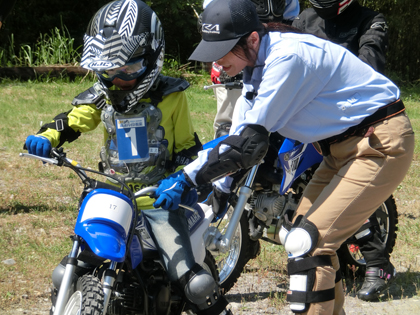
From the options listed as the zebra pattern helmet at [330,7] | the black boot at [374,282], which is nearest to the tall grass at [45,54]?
the zebra pattern helmet at [330,7]

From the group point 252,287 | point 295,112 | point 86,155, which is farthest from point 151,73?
point 86,155

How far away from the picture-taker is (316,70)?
2.59 m

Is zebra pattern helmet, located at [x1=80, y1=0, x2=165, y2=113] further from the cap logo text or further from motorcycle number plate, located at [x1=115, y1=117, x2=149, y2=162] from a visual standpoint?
the cap logo text

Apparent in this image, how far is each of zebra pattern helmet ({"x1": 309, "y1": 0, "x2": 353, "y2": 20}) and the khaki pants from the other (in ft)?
4.92

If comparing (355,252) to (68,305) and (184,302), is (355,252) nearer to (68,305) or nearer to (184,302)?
(184,302)

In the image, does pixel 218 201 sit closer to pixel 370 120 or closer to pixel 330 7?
pixel 370 120

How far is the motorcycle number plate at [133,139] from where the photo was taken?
3.06 meters

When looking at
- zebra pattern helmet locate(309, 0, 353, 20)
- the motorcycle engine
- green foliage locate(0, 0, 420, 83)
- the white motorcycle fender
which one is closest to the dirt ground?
the motorcycle engine

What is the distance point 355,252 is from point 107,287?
8.39ft

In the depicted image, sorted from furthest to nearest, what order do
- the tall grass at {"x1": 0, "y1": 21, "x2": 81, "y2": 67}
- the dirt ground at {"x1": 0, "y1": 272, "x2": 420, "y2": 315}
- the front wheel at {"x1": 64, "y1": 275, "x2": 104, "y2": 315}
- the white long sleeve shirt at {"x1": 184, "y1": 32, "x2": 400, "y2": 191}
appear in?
the tall grass at {"x1": 0, "y1": 21, "x2": 81, "y2": 67} → the dirt ground at {"x1": 0, "y1": 272, "x2": 420, "y2": 315} → the white long sleeve shirt at {"x1": 184, "y1": 32, "x2": 400, "y2": 191} → the front wheel at {"x1": 64, "y1": 275, "x2": 104, "y2": 315}

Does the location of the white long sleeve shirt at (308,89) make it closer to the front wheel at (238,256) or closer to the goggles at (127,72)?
the goggles at (127,72)

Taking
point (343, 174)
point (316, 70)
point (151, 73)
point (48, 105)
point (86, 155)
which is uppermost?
point (316, 70)

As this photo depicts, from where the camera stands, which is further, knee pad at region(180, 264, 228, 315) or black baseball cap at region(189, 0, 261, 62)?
knee pad at region(180, 264, 228, 315)

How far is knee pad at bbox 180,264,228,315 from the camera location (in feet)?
9.17
